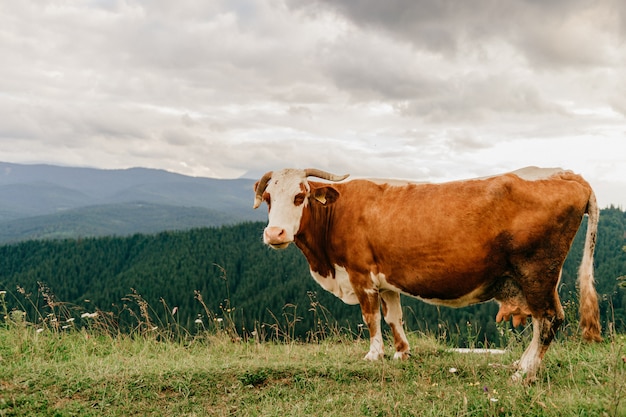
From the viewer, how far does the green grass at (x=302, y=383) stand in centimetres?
557

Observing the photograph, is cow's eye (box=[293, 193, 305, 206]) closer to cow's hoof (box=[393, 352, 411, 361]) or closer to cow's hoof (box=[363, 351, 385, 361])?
cow's hoof (box=[363, 351, 385, 361])

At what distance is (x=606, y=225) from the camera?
530 feet

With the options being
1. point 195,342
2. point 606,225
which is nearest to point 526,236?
point 195,342

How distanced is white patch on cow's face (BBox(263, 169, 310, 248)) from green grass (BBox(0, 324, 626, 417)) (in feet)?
6.48

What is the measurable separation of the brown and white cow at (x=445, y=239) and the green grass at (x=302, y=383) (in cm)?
64

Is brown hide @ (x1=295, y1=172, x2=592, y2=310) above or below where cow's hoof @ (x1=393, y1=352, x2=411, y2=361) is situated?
above

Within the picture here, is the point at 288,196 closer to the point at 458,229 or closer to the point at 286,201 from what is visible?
the point at 286,201

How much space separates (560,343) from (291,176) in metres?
5.31

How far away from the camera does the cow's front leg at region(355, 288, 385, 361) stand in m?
7.91

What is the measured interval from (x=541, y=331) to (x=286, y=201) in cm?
402

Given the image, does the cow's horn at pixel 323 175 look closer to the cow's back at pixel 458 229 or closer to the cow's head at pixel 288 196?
the cow's head at pixel 288 196

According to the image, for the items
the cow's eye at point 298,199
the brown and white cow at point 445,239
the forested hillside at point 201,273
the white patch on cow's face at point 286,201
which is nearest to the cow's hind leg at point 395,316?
the brown and white cow at point 445,239

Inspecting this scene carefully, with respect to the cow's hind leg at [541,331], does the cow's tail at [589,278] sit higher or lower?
higher

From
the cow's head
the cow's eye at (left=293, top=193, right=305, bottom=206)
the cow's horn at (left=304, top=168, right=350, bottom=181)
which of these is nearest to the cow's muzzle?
the cow's head
